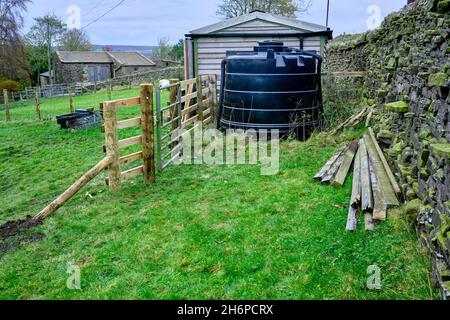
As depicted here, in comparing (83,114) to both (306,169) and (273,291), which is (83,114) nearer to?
(306,169)

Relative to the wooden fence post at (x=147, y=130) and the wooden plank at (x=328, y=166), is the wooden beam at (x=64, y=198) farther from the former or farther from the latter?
the wooden plank at (x=328, y=166)

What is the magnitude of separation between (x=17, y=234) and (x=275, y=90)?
5.78m

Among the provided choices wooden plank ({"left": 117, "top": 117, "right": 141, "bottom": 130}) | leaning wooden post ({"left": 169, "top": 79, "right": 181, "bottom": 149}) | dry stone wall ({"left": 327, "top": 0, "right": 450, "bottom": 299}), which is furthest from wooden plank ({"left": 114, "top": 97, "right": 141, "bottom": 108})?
dry stone wall ({"left": 327, "top": 0, "right": 450, "bottom": 299})

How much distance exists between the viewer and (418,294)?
2.98 meters

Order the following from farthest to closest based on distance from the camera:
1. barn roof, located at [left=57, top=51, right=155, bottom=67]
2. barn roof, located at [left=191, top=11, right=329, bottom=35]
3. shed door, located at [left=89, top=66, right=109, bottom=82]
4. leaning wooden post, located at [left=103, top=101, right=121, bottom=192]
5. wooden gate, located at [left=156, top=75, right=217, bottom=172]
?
shed door, located at [left=89, top=66, right=109, bottom=82], barn roof, located at [left=57, top=51, right=155, bottom=67], barn roof, located at [left=191, top=11, right=329, bottom=35], wooden gate, located at [left=156, top=75, right=217, bottom=172], leaning wooden post, located at [left=103, top=101, right=121, bottom=192]

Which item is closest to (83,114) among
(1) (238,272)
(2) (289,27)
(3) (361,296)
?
(2) (289,27)

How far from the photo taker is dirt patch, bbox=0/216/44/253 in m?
4.62

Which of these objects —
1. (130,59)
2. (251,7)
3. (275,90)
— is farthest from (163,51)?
(275,90)

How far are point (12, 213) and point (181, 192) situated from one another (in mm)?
2573

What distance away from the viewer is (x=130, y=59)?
1984 inches

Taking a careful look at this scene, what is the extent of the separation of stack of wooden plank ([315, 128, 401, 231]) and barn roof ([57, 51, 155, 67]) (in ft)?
150

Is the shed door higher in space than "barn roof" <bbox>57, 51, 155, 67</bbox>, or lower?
lower

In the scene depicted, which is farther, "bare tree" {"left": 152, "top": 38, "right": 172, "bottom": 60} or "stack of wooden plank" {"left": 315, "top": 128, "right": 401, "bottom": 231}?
"bare tree" {"left": 152, "top": 38, "right": 172, "bottom": 60}

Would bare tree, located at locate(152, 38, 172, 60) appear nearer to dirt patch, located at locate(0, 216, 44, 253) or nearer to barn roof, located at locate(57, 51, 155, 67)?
barn roof, located at locate(57, 51, 155, 67)
